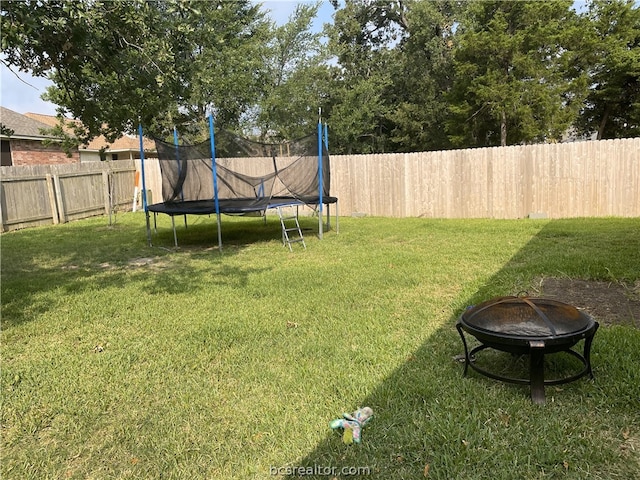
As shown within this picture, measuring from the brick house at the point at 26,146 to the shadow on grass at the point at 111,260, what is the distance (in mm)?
8803

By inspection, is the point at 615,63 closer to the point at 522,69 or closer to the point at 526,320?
the point at 522,69

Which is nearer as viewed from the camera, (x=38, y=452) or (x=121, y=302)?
(x=38, y=452)

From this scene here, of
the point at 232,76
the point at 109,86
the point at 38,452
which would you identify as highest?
the point at 232,76

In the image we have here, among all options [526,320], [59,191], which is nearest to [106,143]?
[59,191]

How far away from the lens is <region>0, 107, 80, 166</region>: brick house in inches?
679

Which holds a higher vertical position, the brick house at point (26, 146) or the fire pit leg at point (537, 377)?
the brick house at point (26, 146)

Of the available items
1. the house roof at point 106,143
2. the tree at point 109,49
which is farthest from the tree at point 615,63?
the house roof at point 106,143

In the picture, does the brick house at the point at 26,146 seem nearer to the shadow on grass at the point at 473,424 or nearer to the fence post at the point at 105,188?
the fence post at the point at 105,188

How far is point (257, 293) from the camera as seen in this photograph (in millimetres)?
4918

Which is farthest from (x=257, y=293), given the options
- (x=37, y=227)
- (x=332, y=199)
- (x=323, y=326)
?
(x=37, y=227)

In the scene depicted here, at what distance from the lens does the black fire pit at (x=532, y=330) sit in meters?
2.36

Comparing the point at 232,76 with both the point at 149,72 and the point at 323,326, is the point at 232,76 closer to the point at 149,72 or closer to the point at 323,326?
the point at 149,72

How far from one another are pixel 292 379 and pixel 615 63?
63.7 feet

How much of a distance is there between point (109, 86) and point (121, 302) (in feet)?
8.30
